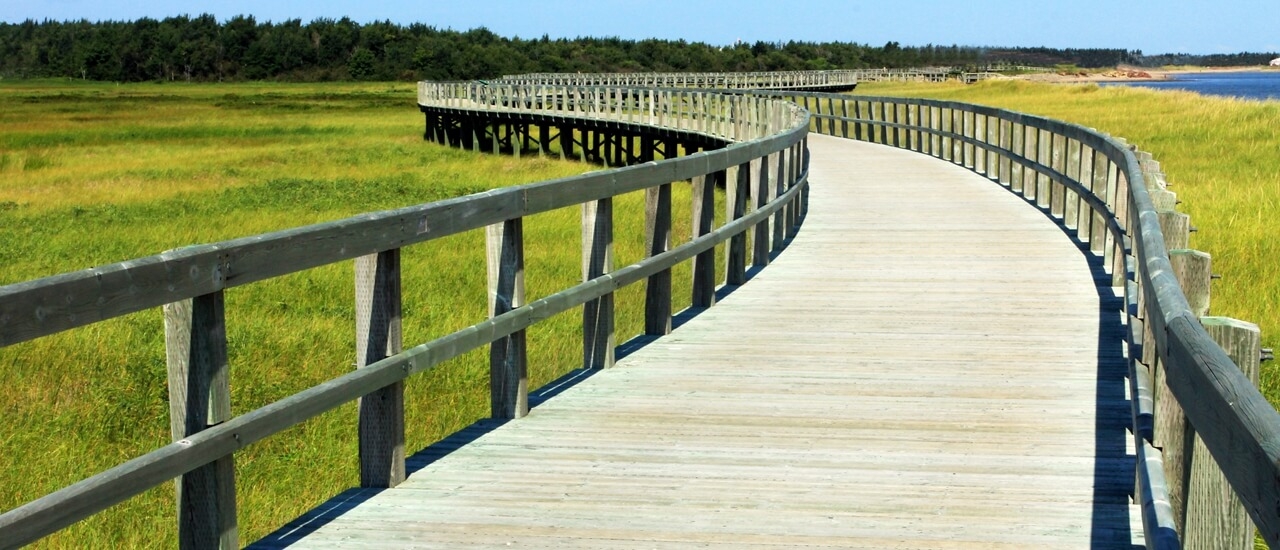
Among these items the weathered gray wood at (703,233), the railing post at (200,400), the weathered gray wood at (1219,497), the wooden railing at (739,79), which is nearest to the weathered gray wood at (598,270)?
the weathered gray wood at (703,233)

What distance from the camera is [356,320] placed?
6086 millimetres

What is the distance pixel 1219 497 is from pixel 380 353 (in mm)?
3147

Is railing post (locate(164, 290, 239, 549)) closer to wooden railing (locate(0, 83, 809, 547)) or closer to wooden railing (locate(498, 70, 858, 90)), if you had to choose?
wooden railing (locate(0, 83, 809, 547))

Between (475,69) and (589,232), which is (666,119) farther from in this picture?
(475,69)

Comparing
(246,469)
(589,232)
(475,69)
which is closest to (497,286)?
(589,232)

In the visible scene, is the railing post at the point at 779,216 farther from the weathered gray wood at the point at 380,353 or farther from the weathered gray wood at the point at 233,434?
the weathered gray wood at the point at 380,353

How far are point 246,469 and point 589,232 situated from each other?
207 centimetres

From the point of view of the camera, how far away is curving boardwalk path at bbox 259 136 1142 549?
5082mm

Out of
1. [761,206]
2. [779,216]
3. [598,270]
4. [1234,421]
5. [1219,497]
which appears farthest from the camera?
[779,216]

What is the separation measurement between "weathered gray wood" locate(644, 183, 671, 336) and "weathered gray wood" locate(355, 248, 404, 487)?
3367mm

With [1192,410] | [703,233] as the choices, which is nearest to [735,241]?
[703,233]

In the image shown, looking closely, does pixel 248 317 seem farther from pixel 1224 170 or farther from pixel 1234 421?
pixel 1224 170

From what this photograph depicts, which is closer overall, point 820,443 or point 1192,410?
point 1192,410

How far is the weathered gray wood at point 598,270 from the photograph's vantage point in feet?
25.6
